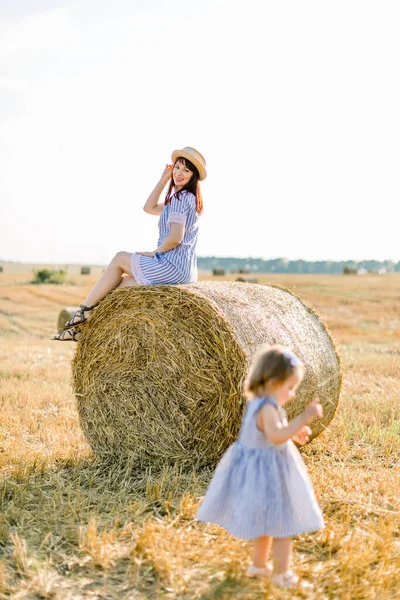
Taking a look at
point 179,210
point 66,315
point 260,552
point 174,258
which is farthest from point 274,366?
point 66,315

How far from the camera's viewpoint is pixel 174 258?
5.87 metres

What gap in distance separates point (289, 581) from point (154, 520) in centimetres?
110

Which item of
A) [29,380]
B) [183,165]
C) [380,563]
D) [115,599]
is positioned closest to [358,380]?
[29,380]

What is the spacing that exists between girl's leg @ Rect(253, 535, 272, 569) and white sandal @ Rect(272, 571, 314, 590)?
12 cm

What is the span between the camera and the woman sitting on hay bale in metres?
5.82

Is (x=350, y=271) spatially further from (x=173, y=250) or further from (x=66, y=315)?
(x=173, y=250)

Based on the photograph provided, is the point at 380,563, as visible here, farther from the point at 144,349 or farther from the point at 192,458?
the point at 144,349

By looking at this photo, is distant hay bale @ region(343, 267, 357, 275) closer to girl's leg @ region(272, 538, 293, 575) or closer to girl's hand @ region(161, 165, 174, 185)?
girl's hand @ region(161, 165, 174, 185)

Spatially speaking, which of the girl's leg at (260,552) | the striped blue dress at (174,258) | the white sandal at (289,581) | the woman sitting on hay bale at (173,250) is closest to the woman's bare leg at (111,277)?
the woman sitting on hay bale at (173,250)

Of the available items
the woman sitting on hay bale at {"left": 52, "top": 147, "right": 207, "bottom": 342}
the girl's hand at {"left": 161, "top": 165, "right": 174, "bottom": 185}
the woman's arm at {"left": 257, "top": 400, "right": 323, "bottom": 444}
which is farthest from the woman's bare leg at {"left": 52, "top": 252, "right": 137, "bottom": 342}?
the woman's arm at {"left": 257, "top": 400, "right": 323, "bottom": 444}

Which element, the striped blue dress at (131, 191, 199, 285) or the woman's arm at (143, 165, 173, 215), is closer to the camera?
the striped blue dress at (131, 191, 199, 285)

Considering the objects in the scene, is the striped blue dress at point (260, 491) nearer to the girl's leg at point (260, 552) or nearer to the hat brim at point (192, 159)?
the girl's leg at point (260, 552)

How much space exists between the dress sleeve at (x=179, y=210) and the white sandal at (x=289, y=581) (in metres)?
3.06

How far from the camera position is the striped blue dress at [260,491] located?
3.69 meters
